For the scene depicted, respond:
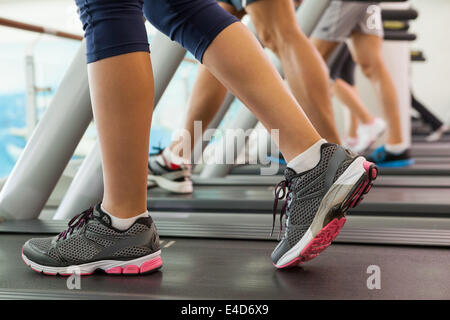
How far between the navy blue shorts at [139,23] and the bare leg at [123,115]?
2 centimetres

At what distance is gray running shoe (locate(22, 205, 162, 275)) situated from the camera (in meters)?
0.93

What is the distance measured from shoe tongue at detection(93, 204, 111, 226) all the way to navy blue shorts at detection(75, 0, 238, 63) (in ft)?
0.96

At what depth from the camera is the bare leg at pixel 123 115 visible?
0.84m

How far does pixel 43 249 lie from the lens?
3.14ft

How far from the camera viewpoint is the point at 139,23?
868 mm

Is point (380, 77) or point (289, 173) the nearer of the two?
point (289, 173)

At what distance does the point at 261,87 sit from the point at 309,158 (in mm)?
167

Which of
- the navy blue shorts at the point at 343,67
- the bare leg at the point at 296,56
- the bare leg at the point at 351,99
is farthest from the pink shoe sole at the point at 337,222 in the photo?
the navy blue shorts at the point at 343,67

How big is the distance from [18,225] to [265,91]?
0.96m

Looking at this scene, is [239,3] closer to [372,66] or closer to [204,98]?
[204,98]

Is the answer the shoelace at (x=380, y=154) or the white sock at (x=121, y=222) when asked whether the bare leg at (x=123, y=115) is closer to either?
the white sock at (x=121, y=222)
